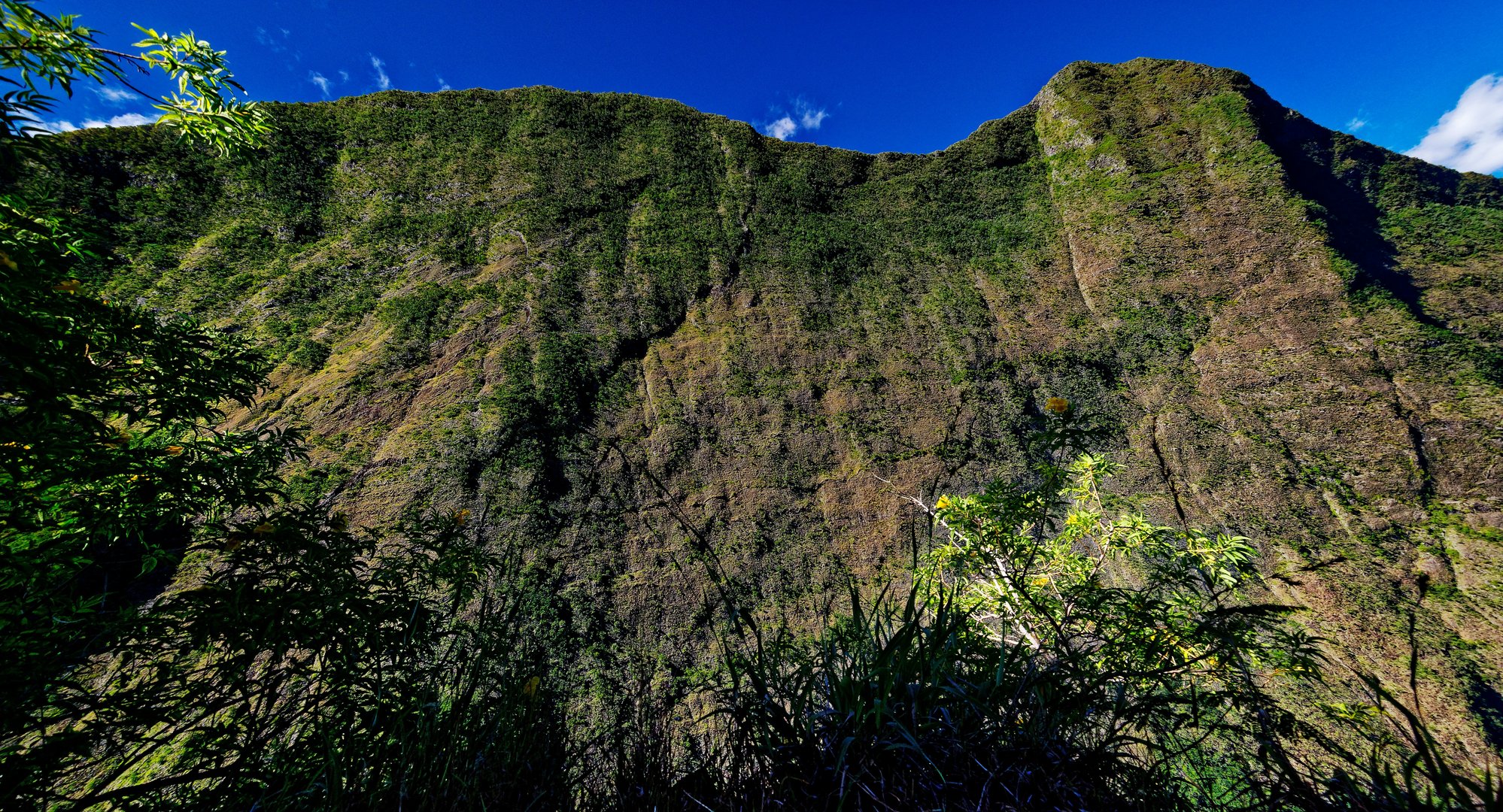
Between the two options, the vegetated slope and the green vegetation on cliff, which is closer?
the green vegetation on cliff

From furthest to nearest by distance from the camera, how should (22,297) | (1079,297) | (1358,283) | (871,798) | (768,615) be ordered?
(1079,297)
(1358,283)
(768,615)
(22,297)
(871,798)

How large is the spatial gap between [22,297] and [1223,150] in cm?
1281

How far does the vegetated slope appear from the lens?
588cm

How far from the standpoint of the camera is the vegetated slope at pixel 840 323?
5883 mm

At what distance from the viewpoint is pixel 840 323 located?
8.69 meters

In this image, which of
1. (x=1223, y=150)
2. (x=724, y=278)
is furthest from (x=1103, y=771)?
(x=1223, y=150)

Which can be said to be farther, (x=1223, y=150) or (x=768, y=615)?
(x=1223, y=150)

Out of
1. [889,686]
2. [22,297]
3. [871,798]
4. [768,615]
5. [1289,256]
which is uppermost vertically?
[1289,256]

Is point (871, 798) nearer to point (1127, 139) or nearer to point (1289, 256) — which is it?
point (1289, 256)

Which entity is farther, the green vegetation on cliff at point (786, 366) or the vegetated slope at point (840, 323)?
the vegetated slope at point (840, 323)

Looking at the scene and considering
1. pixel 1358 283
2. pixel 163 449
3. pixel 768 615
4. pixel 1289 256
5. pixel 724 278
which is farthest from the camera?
pixel 724 278

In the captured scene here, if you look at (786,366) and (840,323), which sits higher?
(840,323)

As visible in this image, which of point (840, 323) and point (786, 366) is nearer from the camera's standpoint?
point (786, 366)

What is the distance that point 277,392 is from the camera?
23.6 feet
